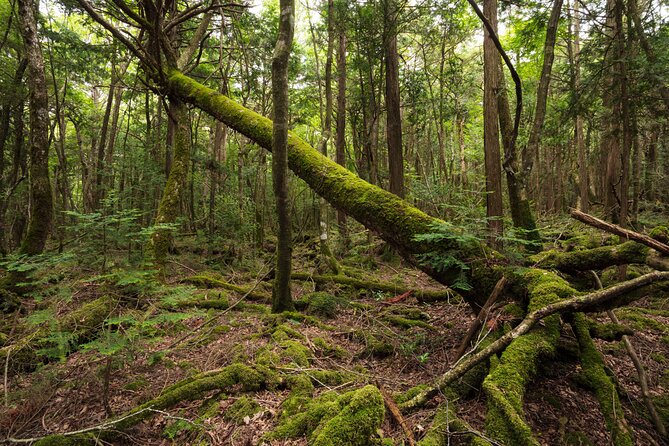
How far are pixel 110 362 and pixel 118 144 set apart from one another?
21156 millimetres

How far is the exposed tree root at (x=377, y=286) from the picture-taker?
675 centimetres

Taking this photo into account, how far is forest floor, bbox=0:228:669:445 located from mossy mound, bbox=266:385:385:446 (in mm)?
124

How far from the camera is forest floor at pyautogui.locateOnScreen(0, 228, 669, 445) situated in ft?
9.57

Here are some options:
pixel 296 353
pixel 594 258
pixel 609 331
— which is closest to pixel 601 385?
pixel 609 331

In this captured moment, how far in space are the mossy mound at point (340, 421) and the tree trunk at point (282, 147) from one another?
288 centimetres

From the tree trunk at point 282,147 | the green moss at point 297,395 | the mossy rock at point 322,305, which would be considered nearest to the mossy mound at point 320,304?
the mossy rock at point 322,305

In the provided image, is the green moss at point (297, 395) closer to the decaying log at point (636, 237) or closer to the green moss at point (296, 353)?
the green moss at point (296, 353)

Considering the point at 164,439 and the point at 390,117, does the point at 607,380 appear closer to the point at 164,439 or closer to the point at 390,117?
the point at 164,439

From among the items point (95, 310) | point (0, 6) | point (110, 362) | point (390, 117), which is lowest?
point (110, 362)

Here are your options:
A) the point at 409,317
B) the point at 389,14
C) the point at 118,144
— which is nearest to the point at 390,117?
the point at 389,14

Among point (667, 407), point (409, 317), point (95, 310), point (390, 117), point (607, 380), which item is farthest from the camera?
point (390, 117)

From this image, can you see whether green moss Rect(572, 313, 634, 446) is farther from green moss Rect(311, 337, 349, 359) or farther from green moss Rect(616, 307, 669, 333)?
green moss Rect(616, 307, 669, 333)

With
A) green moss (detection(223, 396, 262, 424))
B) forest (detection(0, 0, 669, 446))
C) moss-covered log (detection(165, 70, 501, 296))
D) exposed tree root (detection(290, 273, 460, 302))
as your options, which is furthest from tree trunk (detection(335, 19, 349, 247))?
green moss (detection(223, 396, 262, 424))

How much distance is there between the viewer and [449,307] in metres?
6.30
